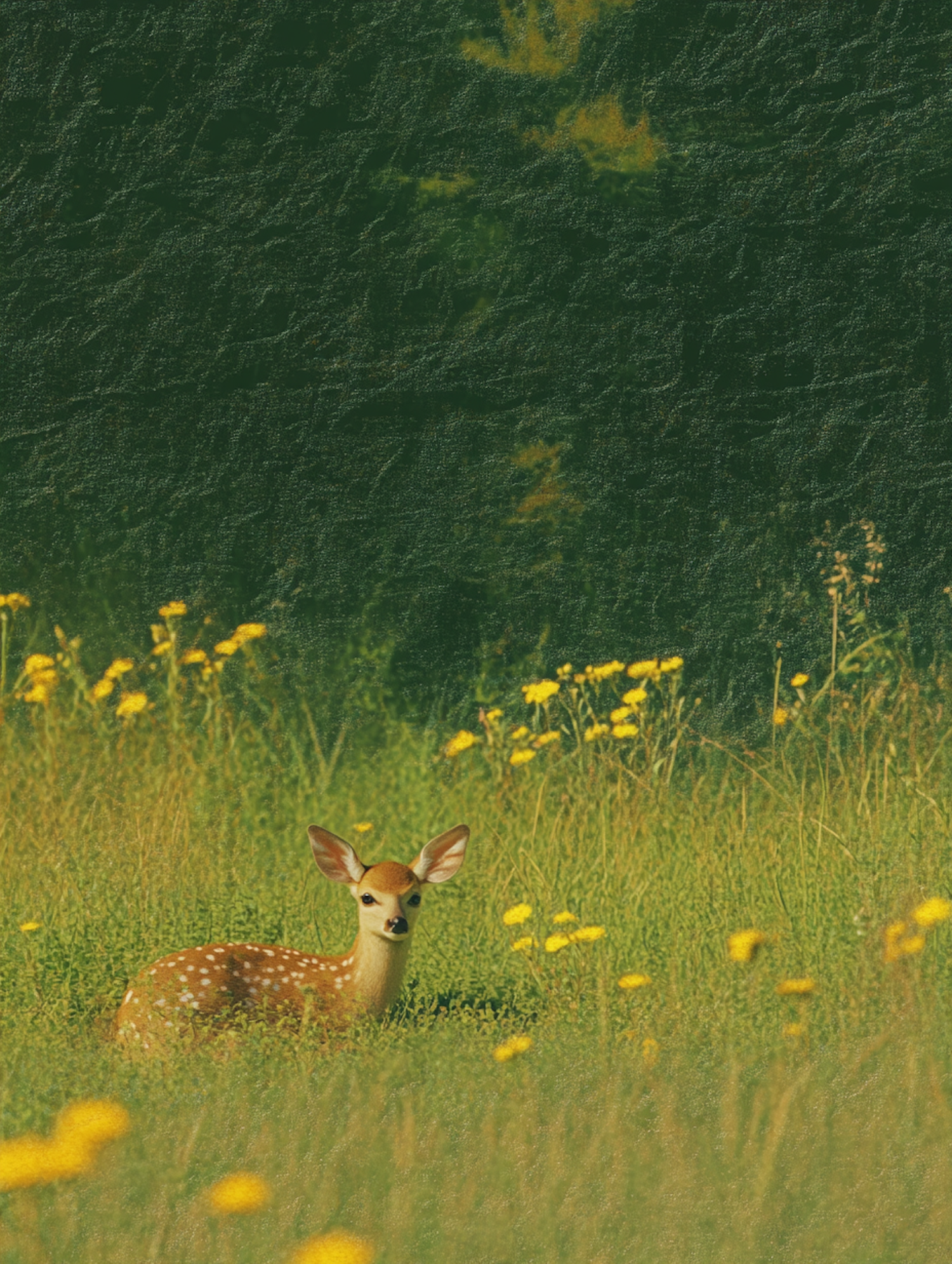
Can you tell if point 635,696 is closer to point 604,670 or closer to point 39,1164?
point 604,670

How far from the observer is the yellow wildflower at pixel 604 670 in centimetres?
516

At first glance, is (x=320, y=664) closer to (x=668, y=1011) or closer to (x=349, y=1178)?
(x=668, y=1011)

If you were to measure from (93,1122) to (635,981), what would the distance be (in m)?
1.34

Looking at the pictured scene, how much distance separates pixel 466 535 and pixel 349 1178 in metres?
3.41

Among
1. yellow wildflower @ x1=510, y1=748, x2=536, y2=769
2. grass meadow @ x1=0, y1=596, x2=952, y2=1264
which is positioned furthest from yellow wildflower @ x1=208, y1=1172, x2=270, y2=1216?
yellow wildflower @ x1=510, y1=748, x2=536, y2=769

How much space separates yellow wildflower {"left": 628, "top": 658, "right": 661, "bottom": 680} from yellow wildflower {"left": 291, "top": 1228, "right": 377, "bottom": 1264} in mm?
2841

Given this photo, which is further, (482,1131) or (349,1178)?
(482,1131)

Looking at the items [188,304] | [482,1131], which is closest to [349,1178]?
[482,1131]

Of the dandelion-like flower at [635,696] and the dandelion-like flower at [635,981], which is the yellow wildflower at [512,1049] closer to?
the dandelion-like flower at [635,981]

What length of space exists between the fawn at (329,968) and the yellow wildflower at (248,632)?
161 cm

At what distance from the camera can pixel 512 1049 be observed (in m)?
3.25

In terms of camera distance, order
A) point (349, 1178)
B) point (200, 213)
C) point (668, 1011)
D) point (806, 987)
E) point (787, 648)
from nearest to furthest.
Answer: point (349, 1178), point (806, 987), point (668, 1011), point (787, 648), point (200, 213)

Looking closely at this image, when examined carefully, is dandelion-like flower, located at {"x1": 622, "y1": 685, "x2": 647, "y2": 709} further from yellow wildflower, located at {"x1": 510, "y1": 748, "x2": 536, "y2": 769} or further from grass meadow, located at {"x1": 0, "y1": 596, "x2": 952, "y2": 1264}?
yellow wildflower, located at {"x1": 510, "y1": 748, "x2": 536, "y2": 769}

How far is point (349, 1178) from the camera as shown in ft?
9.03
